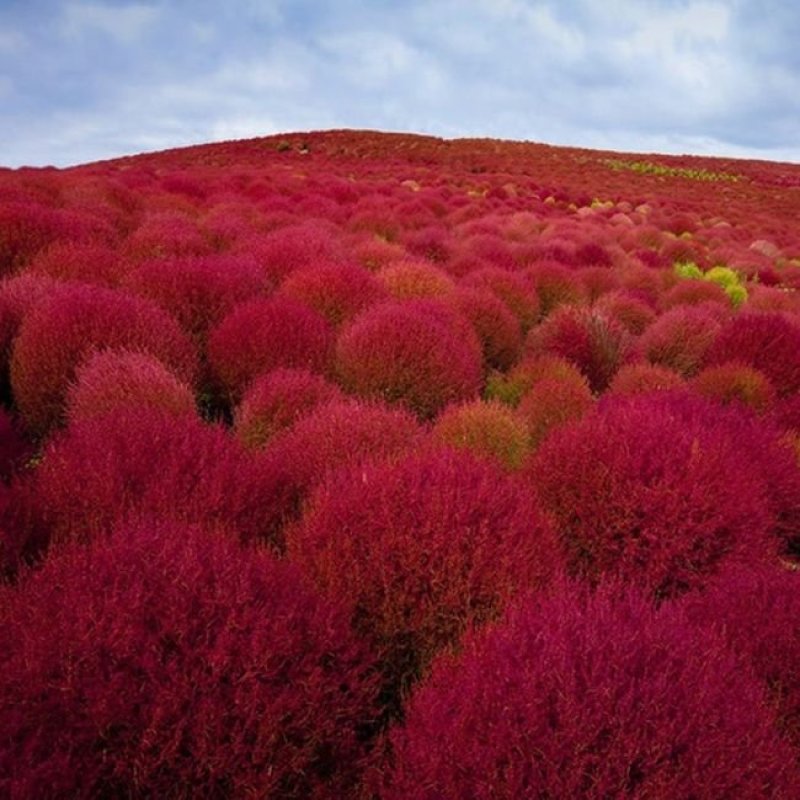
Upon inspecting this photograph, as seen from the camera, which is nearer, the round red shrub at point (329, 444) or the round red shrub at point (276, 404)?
the round red shrub at point (329, 444)

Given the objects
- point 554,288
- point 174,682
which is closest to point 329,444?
point 174,682

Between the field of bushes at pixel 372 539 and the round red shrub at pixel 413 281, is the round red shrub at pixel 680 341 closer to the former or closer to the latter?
the field of bushes at pixel 372 539

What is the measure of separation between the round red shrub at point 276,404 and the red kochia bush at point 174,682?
75.0 inches

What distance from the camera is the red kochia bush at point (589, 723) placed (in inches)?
65.3

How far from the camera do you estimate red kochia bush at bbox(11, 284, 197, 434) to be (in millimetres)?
4340

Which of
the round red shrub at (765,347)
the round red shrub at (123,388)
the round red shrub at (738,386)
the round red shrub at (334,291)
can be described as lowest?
the round red shrub at (738,386)

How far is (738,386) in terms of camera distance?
5770 millimetres

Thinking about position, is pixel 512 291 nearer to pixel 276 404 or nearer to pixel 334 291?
pixel 334 291

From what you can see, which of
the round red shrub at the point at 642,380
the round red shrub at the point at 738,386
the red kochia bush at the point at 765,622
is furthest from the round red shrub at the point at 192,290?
the red kochia bush at the point at 765,622

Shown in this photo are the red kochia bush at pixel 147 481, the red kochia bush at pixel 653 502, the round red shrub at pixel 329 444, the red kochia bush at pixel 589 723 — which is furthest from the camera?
the round red shrub at pixel 329 444

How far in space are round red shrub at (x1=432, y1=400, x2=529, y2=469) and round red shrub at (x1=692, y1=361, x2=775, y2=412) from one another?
213 centimetres

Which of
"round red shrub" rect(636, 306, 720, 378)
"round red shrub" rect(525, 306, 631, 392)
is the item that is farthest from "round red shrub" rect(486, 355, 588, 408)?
"round red shrub" rect(636, 306, 720, 378)

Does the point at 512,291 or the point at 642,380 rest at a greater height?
the point at 512,291

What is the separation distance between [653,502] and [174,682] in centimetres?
221
